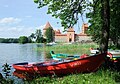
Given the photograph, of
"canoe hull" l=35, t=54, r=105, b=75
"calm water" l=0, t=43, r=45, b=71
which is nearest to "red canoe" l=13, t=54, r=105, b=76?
"canoe hull" l=35, t=54, r=105, b=75

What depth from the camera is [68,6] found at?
16.2 metres

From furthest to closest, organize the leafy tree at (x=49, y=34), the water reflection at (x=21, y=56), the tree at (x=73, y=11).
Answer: the leafy tree at (x=49, y=34), the water reflection at (x=21, y=56), the tree at (x=73, y=11)

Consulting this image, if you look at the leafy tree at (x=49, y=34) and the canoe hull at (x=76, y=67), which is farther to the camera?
the leafy tree at (x=49, y=34)

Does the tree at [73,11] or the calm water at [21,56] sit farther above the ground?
the tree at [73,11]

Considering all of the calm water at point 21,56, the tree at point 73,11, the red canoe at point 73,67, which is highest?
the tree at point 73,11

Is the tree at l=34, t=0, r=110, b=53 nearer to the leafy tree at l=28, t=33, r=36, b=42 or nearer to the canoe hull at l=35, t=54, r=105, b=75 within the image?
the canoe hull at l=35, t=54, r=105, b=75

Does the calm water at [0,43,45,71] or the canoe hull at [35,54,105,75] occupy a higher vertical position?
the canoe hull at [35,54,105,75]

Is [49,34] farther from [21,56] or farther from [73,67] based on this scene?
[73,67]

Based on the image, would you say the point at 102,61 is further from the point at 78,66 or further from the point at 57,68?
the point at 57,68

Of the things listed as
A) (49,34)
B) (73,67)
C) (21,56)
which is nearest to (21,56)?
(21,56)

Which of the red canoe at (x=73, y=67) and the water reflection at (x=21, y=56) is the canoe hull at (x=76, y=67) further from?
the water reflection at (x=21, y=56)

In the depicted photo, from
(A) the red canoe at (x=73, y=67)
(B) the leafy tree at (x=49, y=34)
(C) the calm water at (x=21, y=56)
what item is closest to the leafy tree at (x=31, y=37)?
(B) the leafy tree at (x=49, y=34)

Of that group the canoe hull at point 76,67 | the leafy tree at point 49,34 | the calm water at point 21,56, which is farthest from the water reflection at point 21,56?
the leafy tree at point 49,34

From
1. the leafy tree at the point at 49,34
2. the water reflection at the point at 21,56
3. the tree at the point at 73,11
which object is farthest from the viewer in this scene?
the leafy tree at the point at 49,34
